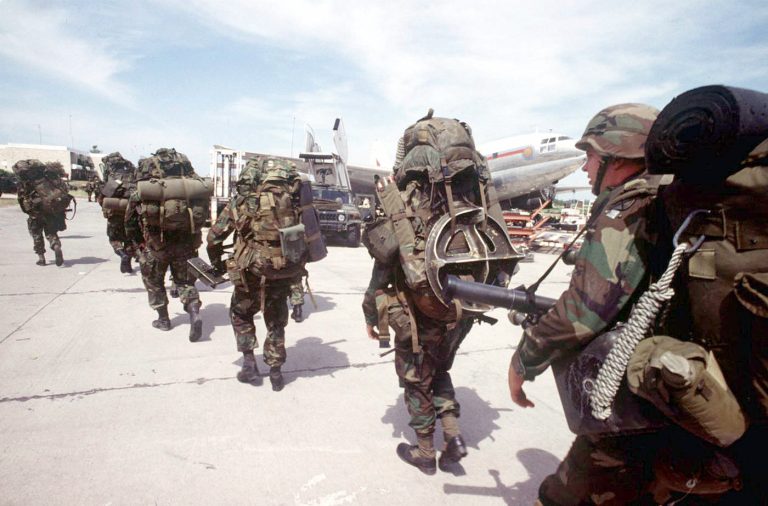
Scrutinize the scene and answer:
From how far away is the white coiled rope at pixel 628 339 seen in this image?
47.0 inches

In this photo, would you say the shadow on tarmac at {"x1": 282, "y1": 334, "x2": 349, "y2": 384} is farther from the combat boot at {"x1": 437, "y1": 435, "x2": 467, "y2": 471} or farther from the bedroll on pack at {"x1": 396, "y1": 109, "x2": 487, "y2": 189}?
the bedroll on pack at {"x1": 396, "y1": 109, "x2": 487, "y2": 189}

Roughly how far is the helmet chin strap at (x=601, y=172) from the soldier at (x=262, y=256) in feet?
7.69

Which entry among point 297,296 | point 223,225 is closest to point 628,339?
point 223,225

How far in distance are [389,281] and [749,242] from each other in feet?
5.71

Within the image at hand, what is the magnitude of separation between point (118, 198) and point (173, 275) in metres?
2.75

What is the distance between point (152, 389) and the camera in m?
3.39

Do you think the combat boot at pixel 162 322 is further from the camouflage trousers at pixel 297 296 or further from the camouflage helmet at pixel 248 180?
the camouflage helmet at pixel 248 180

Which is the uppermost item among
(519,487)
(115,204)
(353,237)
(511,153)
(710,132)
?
(511,153)

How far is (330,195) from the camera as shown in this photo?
41.9ft

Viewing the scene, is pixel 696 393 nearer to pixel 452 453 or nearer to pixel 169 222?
pixel 452 453

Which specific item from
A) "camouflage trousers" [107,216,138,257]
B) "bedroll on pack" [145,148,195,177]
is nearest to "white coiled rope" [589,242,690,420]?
"bedroll on pack" [145,148,195,177]

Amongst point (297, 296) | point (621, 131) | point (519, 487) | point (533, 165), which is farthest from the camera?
point (533, 165)

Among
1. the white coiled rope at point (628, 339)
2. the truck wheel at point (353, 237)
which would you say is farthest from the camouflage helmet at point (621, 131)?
the truck wheel at point (353, 237)

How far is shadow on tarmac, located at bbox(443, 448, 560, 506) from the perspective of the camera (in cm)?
233
